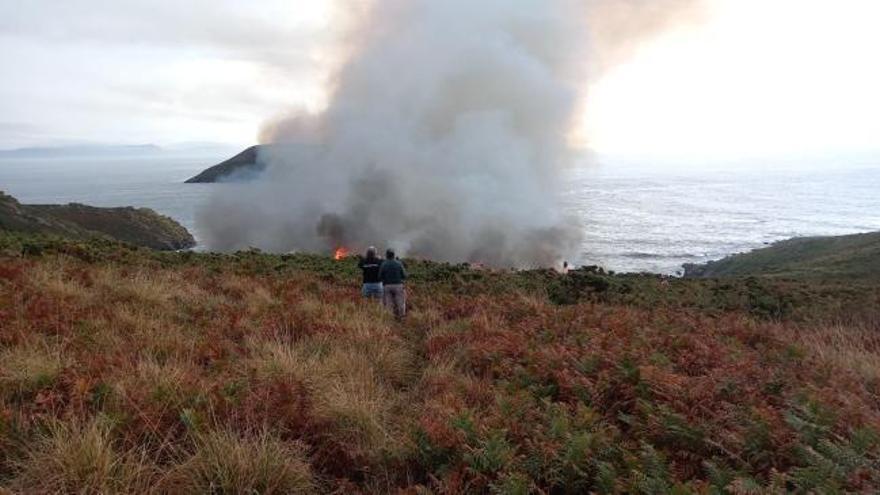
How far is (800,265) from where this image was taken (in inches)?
2410

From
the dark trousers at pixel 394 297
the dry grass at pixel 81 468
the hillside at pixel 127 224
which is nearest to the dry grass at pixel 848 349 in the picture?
the dry grass at pixel 81 468

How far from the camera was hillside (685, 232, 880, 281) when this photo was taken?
53.6 meters

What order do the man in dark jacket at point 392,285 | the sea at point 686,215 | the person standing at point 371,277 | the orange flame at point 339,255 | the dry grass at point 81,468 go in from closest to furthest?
the dry grass at point 81,468
the man in dark jacket at point 392,285
the person standing at point 371,277
the orange flame at point 339,255
the sea at point 686,215

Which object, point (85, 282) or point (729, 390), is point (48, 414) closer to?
point (729, 390)

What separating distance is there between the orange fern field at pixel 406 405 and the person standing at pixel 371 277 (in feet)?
17.9

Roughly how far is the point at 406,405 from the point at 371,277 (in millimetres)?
9676

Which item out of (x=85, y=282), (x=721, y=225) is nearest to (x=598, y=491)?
(x=85, y=282)

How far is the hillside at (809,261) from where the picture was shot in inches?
2110

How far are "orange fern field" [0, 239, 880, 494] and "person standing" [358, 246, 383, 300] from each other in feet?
17.9

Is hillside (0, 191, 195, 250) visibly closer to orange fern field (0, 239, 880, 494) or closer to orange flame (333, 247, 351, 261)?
orange flame (333, 247, 351, 261)

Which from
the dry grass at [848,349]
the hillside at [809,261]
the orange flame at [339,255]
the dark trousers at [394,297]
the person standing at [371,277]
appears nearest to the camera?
the dry grass at [848,349]

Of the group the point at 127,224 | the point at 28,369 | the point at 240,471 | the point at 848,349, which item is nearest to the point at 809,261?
the point at 848,349

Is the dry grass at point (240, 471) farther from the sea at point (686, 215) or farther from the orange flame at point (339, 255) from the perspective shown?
the sea at point (686, 215)

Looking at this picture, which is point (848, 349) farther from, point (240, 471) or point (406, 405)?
point (240, 471)
